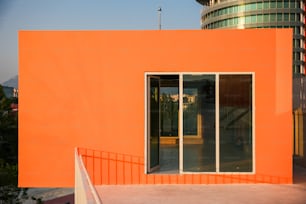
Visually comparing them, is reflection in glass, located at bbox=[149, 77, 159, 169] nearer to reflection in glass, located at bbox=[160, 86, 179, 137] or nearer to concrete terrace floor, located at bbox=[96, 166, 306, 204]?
reflection in glass, located at bbox=[160, 86, 179, 137]

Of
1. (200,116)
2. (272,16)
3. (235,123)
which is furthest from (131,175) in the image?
(272,16)

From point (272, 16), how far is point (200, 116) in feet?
213

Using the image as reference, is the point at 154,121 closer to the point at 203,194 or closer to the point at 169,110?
the point at 169,110

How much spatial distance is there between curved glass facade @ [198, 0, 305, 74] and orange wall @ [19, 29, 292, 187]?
63.6 metres

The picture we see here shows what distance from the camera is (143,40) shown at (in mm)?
7645

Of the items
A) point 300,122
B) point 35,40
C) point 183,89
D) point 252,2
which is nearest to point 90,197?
point 183,89

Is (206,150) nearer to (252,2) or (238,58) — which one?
(238,58)

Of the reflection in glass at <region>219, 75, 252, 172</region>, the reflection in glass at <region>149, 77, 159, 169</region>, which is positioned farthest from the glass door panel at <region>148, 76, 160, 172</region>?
the reflection in glass at <region>219, 75, 252, 172</region>

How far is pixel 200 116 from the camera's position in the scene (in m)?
7.60

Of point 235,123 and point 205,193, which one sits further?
point 235,123

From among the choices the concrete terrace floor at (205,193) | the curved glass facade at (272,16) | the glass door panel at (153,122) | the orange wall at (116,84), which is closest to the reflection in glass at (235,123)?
the orange wall at (116,84)

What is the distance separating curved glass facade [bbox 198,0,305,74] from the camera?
6819 centimetres

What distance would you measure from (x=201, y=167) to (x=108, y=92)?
7.08 ft

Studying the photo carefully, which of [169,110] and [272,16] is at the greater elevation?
[272,16]
